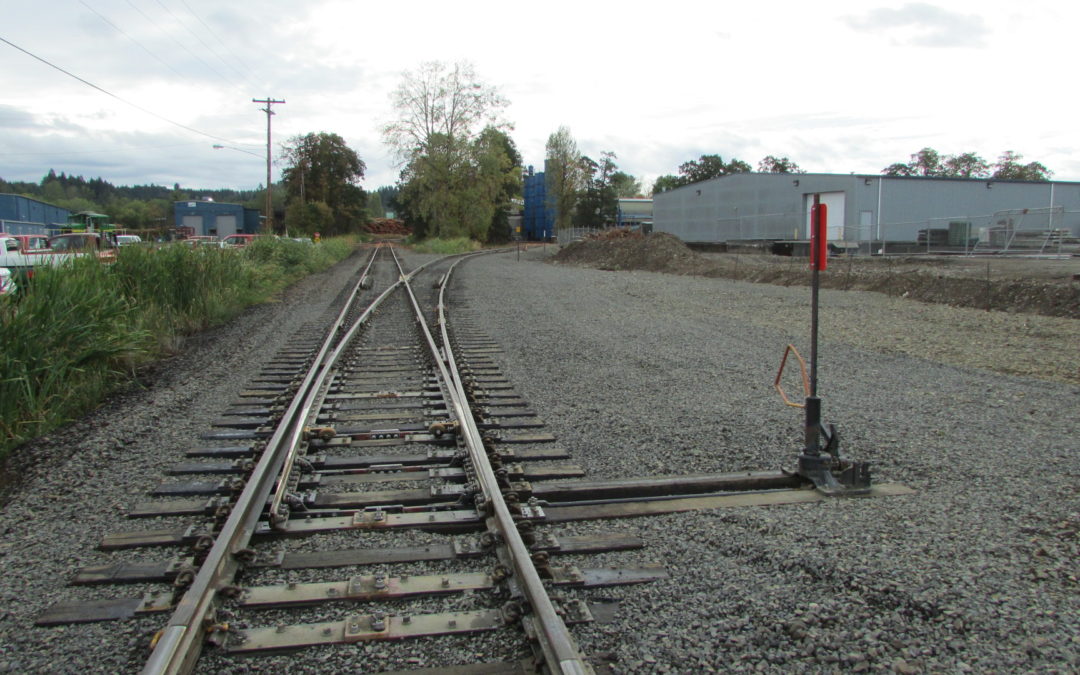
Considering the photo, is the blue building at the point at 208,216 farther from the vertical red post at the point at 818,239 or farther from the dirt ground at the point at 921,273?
the vertical red post at the point at 818,239

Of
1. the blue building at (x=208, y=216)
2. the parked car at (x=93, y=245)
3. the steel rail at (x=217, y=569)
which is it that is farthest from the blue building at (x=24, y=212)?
the steel rail at (x=217, y=569)

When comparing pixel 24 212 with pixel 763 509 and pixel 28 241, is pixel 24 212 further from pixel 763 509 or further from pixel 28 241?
pixel 763 509

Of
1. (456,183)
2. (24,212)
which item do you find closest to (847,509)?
(456,183)

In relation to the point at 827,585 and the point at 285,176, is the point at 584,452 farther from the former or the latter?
the point at 285,176

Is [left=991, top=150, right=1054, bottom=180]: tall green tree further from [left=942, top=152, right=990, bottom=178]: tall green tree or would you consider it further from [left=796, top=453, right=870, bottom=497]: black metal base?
[left=796, top=453, right=870, bottom=497]: black metal base

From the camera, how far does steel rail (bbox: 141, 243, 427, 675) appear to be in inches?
107

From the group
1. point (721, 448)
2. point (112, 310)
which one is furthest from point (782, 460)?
point (112, 310)

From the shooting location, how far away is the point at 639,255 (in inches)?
1315

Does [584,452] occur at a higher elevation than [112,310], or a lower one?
lower

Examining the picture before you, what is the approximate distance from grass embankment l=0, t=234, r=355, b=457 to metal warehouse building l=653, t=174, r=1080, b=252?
26675 millimetres

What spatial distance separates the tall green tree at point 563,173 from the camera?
85.8 metres

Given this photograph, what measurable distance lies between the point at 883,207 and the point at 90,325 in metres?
35.5

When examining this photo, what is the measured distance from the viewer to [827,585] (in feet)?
11.1

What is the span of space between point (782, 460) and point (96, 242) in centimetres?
985
